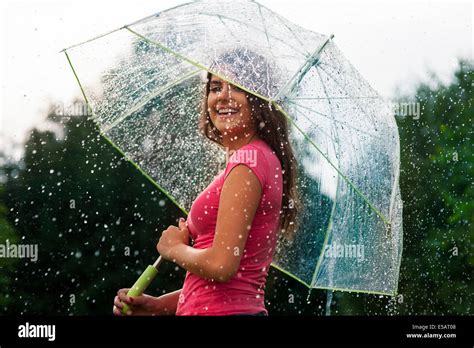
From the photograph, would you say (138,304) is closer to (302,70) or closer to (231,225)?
(231,225)

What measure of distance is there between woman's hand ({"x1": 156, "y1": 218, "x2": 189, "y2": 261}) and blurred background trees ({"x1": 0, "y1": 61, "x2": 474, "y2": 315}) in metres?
4.00

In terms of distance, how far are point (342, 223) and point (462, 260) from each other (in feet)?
13.7

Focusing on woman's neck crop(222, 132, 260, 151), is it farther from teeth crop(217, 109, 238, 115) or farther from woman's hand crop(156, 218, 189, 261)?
woman's hand crop(156, 218, 189, 261)

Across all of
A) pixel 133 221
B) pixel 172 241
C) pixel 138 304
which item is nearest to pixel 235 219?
pixel 172 241

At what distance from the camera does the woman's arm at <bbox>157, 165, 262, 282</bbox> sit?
2.28m

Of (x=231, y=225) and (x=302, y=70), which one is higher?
(x=302, y=70)

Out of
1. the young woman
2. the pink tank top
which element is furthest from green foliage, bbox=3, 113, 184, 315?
the pink tank top

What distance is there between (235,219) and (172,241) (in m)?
0.28

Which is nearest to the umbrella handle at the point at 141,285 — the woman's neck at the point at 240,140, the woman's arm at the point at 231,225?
the woman's arm at the point at 231,225

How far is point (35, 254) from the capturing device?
26.8ft

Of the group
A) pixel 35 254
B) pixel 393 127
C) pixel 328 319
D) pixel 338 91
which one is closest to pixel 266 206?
pixel 338 91

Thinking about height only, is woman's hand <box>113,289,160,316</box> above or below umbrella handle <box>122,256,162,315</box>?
below

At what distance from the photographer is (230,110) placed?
253 cm

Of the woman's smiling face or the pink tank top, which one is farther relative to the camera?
the woman's smiling face
